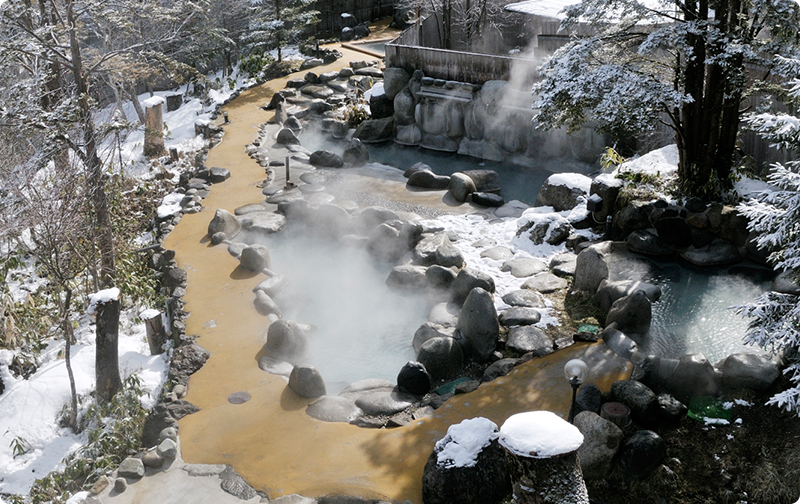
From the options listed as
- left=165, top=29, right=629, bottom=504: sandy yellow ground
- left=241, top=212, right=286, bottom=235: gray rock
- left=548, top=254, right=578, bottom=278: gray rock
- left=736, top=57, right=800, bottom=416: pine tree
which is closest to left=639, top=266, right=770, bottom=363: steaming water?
left=165, top=29, right=629, bottom=504: sandy yellow ground

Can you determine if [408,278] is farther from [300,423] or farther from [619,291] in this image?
[300,423]

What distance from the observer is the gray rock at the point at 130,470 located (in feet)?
25.2

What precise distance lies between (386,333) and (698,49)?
7322 millimetres

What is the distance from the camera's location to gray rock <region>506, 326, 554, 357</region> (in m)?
10.0

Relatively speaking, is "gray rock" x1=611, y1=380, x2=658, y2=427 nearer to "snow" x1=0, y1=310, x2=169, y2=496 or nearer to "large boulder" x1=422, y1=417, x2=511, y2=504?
"large boulder" x1=422, y1=417, x2=511, y2=504

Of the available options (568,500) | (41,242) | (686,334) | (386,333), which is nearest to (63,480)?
(41,242)

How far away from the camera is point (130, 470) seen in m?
7.68

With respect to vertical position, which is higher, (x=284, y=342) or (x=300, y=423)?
(x=284, y=342)

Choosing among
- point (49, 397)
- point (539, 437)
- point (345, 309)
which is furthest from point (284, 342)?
point (539, 437)

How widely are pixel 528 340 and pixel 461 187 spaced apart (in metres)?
6.73

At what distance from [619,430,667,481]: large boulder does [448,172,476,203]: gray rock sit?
9.55 metres

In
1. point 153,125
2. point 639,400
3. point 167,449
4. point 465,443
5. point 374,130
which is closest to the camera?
point 465,443

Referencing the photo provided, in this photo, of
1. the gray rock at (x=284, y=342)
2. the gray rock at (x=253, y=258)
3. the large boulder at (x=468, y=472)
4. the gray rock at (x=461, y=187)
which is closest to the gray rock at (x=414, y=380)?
the gray rock at (x=284, y=342)

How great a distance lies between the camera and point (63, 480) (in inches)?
313
